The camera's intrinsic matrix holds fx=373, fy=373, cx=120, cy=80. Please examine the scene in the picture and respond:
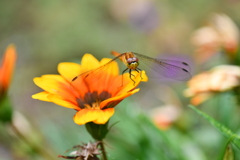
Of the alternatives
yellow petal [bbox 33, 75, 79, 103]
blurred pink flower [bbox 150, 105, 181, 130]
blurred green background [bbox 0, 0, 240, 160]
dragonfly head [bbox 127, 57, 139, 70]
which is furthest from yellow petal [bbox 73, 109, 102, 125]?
blurred green background [bbox 0, 0, 240, 160]

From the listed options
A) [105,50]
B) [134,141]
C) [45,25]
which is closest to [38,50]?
[45,25]

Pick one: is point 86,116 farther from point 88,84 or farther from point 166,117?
point 166,117

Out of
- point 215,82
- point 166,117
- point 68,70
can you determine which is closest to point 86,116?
point 68,70

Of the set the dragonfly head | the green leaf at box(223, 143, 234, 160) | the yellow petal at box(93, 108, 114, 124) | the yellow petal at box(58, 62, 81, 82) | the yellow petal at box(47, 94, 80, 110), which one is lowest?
the green leaf at box(223, 143, 234, 160)

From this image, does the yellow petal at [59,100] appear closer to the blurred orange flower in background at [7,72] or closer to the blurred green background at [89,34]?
the blurred orange flower in background at [7,72]

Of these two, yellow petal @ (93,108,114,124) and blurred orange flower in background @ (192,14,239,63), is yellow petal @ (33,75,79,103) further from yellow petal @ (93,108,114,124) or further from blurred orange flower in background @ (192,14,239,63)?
blurred orange flower in background @ (192,14,239,63)
